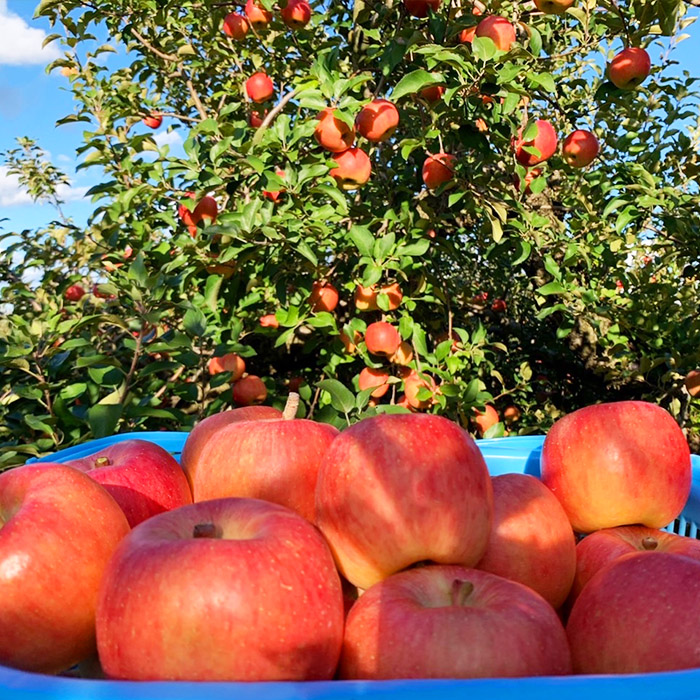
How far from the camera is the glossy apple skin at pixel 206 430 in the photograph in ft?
4.24

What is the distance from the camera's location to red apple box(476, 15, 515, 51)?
196 cm

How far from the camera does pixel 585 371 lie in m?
3.29

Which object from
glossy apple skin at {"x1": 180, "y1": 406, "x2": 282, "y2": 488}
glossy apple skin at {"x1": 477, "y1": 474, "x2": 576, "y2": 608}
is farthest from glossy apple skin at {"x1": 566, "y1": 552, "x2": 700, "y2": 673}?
glossy apple skin at {"x1": 180, "y1": 406, "x2": 282, "y2": 488}

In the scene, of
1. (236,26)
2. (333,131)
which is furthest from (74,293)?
(333,131)

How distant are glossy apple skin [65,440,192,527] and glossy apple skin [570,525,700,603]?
63 centimetres

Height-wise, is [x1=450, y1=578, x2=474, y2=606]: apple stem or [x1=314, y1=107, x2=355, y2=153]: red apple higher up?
[x1=314, y1=107, x2=355, y2=153]: red apple

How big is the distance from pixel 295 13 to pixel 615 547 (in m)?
2.07

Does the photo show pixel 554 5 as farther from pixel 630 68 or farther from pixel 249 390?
pixel 249 390

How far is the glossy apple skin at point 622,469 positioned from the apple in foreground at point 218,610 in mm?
581

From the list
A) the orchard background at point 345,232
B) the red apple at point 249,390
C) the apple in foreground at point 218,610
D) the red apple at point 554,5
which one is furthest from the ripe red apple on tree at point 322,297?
the apple in foreground at point 218,610

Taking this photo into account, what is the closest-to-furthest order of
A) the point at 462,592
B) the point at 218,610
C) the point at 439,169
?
the point at 218,610 < the point at 462,592 < the point at 439,169

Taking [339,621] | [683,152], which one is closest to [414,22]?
[683,152]

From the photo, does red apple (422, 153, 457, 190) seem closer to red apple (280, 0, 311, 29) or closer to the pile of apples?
red apple (280, 0, 311, 29)

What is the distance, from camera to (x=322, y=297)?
8.05 ft
